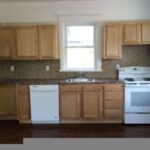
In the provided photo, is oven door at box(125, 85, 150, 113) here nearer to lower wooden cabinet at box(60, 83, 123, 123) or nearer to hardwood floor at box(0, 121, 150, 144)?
lower wooden cabinet at box(60, 83, 123, 123)

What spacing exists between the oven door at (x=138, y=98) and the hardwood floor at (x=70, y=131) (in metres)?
0.37

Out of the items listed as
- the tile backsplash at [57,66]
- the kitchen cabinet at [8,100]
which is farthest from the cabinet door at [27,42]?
the kitchen cabinet at [8,100]

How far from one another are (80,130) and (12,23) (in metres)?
2.88

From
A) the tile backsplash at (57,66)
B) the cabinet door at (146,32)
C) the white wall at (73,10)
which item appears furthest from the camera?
the tile backsplash at (57,66)

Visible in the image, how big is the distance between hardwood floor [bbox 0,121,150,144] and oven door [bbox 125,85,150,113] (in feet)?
1.22

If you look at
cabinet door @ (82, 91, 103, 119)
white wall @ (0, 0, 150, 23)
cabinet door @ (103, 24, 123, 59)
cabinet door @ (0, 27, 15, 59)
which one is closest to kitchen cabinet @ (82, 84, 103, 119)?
cabinet door @ (82, 91, 103, 119)

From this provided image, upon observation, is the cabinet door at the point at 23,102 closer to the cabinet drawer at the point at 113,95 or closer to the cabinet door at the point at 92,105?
the cabinet door at the point at 92,105

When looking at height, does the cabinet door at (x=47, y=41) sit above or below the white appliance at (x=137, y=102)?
above

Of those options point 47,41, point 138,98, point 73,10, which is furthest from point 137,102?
point 73,10

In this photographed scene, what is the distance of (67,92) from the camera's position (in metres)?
4.22

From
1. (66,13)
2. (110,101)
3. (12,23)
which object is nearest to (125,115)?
(110,101)

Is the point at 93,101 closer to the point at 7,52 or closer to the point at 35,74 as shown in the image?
the point at 35,74

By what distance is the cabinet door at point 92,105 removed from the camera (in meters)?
4.22

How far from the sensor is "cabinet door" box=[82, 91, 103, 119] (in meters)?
4.22
